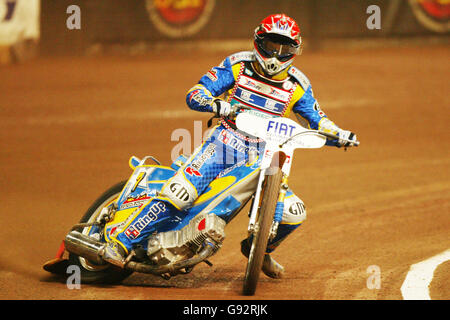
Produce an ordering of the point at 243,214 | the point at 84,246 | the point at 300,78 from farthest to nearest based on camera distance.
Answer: the point at 243,214 < the point at 300,78 < the point at 84,246

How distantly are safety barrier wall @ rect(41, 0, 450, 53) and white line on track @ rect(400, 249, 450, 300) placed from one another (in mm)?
14264

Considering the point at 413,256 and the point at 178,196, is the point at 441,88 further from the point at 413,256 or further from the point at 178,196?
the point at 178,196

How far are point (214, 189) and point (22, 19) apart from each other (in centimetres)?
1360

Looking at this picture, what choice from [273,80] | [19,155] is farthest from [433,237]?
[19,155]

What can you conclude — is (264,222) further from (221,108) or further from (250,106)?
(250,106)

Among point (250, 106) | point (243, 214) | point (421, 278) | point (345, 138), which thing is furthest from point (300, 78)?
point (243, 214)

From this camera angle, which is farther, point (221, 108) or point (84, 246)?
point (84, 246)

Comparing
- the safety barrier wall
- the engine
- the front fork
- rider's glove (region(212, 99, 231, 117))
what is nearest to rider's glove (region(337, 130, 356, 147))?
the front fork

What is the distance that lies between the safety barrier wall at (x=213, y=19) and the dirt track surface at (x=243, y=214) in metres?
0.74

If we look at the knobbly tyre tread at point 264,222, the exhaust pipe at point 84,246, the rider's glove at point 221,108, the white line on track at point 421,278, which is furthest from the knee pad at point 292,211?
the exhaust pipe at point 84,246

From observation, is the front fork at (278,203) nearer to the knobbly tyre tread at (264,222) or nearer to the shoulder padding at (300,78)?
the knobbly tyre tread at (264,222)

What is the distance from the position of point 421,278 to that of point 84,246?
9.19 ft

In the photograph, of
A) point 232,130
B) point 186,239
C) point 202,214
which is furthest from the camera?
point 232,130

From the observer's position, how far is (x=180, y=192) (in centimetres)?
561
